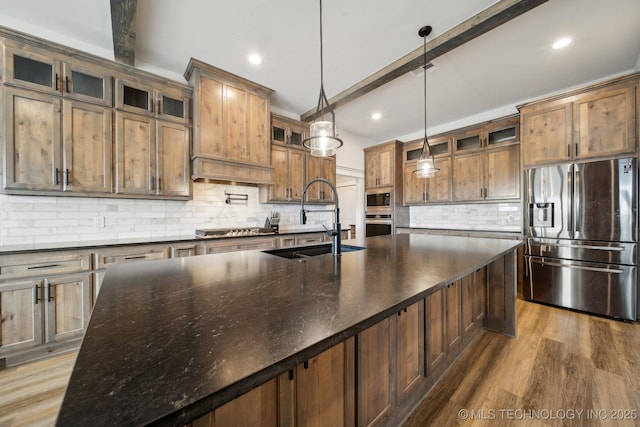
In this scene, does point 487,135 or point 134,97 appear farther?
point 487,135

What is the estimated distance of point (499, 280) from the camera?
2.44 meters

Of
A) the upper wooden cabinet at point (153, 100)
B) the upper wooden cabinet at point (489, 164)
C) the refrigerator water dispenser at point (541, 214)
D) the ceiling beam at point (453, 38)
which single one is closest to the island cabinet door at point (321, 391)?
the ceiling beam at point (453, 38)

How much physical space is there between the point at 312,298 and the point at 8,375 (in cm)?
272

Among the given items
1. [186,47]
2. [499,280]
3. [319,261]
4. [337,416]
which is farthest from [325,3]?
[499,280]

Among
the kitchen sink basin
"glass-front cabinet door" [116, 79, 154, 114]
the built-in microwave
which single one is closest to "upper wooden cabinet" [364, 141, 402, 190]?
the built-in microwave

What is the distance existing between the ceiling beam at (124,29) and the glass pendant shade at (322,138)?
1765 mm

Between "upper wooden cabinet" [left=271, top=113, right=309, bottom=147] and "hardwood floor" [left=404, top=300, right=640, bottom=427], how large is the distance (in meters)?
3.57

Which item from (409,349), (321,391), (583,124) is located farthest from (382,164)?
(321,391)

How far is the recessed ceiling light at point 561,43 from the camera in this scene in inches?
97.3

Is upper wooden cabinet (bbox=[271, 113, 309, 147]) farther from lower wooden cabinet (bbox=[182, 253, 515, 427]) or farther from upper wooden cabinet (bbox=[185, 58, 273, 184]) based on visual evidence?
lower wooden cabinet (bbox=[182, 253, 515, 427])

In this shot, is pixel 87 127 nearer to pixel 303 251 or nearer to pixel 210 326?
pixel 303 251

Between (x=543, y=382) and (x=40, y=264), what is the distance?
403 cm

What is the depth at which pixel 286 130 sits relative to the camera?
4004mm

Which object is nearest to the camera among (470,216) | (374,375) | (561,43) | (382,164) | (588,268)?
(374,375)
